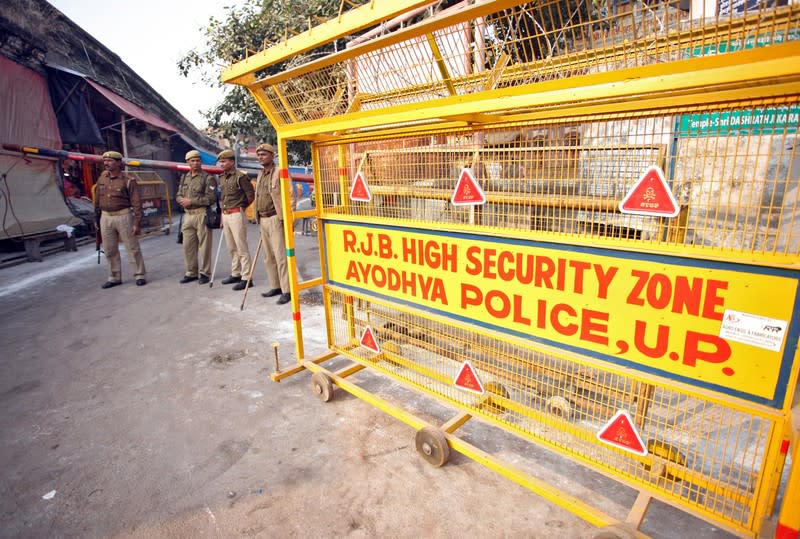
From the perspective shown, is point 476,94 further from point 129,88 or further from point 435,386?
point 129,88

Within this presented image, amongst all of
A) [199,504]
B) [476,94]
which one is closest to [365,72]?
[476,94]

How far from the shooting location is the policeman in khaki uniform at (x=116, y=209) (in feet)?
21.9

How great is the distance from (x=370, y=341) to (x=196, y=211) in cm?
467

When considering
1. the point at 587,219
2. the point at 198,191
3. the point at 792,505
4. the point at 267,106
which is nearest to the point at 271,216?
the point at 198,191

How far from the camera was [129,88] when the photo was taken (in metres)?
15.4

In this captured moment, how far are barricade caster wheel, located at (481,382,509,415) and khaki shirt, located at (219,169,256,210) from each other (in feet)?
15.2

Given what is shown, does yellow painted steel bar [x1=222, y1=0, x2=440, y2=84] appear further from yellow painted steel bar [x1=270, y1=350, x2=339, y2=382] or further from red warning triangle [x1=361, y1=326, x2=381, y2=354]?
yellow painted steel bar [x1=270, y1=350, x2=339, y2=382]

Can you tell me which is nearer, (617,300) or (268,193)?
(617,300)

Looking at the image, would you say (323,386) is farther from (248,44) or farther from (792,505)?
(248,44)

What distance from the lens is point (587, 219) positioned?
227 cm

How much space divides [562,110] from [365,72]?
4.69ft

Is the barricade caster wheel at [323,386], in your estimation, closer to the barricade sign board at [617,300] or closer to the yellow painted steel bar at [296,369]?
the yellow painted steel bar at [296,369]

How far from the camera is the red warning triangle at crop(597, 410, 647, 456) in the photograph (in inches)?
85.1

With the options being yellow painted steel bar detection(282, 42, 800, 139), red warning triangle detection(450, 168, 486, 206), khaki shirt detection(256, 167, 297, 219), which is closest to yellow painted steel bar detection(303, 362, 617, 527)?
red warning triangle detection(450, 168, 486, 206)
